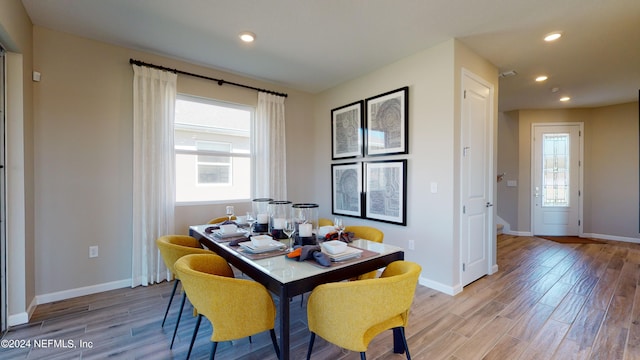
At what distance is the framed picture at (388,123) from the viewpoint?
3.36m

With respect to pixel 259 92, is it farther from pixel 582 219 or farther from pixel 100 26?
pixel 582 219

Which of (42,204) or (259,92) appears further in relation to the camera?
(259,92)

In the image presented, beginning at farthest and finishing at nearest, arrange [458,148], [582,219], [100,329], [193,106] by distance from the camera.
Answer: [582,219], [193,106], [458,148], [100,329]

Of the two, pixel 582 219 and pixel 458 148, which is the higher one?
pixel 458 148

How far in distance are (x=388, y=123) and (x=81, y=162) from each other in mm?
3498

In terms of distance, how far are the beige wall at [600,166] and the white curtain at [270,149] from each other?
5.09 m

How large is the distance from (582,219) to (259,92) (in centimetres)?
697

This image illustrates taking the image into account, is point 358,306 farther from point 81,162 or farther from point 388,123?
point 81,162

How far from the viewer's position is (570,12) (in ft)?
7.91

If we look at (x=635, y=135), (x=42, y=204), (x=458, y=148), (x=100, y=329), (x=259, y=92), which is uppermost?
(x=259, y=92)

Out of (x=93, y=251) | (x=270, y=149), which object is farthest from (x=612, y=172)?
(x=93, y=251)

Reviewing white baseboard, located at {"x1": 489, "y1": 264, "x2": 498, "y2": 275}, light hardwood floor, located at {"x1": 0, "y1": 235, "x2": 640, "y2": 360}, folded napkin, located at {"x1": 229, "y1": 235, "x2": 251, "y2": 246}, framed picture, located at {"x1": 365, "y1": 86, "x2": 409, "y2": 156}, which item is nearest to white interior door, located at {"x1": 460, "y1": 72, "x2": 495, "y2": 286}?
white baseboard, located at {"x1": 489, "y1": 264, "x2": 498, "y2": 275}

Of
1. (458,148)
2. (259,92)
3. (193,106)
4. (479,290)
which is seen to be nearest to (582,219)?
(479,290)

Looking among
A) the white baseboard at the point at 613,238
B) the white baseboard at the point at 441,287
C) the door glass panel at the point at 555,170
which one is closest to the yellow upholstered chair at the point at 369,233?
the white baseboard at the point at 441,287
